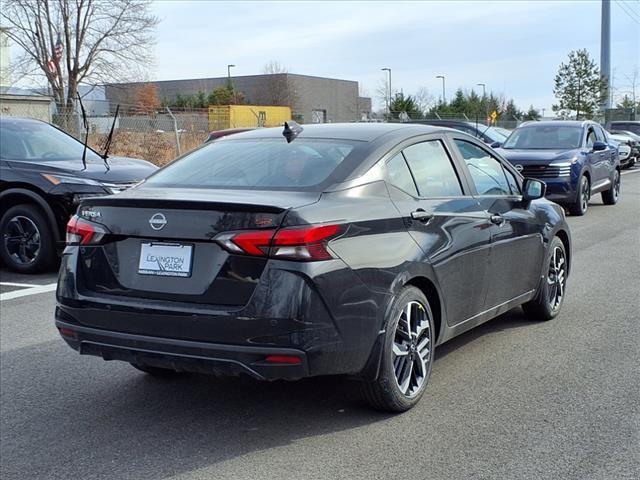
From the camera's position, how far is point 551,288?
6918 millimetres

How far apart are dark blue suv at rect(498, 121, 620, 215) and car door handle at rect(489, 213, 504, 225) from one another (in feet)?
29.4

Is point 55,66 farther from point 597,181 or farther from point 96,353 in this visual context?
point 96,353

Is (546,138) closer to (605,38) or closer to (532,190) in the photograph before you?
(532,190)

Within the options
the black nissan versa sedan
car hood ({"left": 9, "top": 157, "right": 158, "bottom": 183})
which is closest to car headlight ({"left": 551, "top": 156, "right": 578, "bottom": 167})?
car hood ({"left": 9, "top": 157, "right": 158, "bottom": 183})

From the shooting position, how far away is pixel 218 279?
4.11m

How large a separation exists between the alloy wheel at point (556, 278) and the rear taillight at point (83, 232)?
12.6ft

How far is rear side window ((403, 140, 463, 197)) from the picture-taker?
5.18 metres

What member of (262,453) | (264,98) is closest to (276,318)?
(262,453)

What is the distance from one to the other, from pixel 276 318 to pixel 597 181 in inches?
532

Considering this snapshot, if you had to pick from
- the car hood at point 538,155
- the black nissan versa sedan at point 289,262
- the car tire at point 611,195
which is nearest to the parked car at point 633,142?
the car tire at point 611,195

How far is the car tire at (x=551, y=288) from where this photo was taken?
21.9 feet

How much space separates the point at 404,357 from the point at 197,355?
4.06 feet

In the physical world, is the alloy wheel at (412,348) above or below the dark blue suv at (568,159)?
below

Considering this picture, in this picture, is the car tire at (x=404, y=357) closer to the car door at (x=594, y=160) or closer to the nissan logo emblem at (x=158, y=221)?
the nissan logo emblem at (x=158, y=221)
